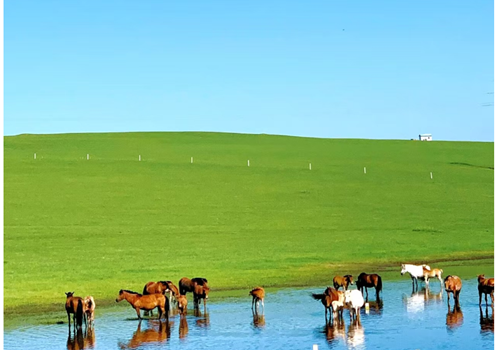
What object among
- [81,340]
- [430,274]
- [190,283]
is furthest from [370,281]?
[81,340]

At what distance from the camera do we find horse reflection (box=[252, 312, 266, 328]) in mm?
24234

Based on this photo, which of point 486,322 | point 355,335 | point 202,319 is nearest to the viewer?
point 355,335

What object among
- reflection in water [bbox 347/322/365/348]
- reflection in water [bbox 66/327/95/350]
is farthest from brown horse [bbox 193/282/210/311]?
reflection in water [bbox 347/322/365/348]

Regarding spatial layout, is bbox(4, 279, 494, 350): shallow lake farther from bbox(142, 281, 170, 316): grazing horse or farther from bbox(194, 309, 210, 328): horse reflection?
bbox(142, 281, 170, 316): grazing horse

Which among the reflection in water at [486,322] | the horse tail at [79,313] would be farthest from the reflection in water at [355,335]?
the horse tail at [79,313]

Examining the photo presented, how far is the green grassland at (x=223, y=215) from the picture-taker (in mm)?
37219

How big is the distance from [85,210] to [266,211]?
36.3ft

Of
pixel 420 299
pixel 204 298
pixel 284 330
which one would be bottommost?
pixel 284 330

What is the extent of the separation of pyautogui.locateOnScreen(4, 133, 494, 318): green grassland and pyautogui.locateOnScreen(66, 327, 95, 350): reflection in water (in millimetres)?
5275

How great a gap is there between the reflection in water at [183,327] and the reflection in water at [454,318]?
675 cm

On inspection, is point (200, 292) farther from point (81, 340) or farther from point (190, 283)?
point (81, 340)

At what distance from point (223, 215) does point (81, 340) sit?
104ft

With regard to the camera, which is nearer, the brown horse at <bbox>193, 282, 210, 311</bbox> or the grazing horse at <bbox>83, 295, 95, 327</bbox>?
the grazing horse at <bbox>83, 295, 95, 327</bbox>

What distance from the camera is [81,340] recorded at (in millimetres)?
22641
